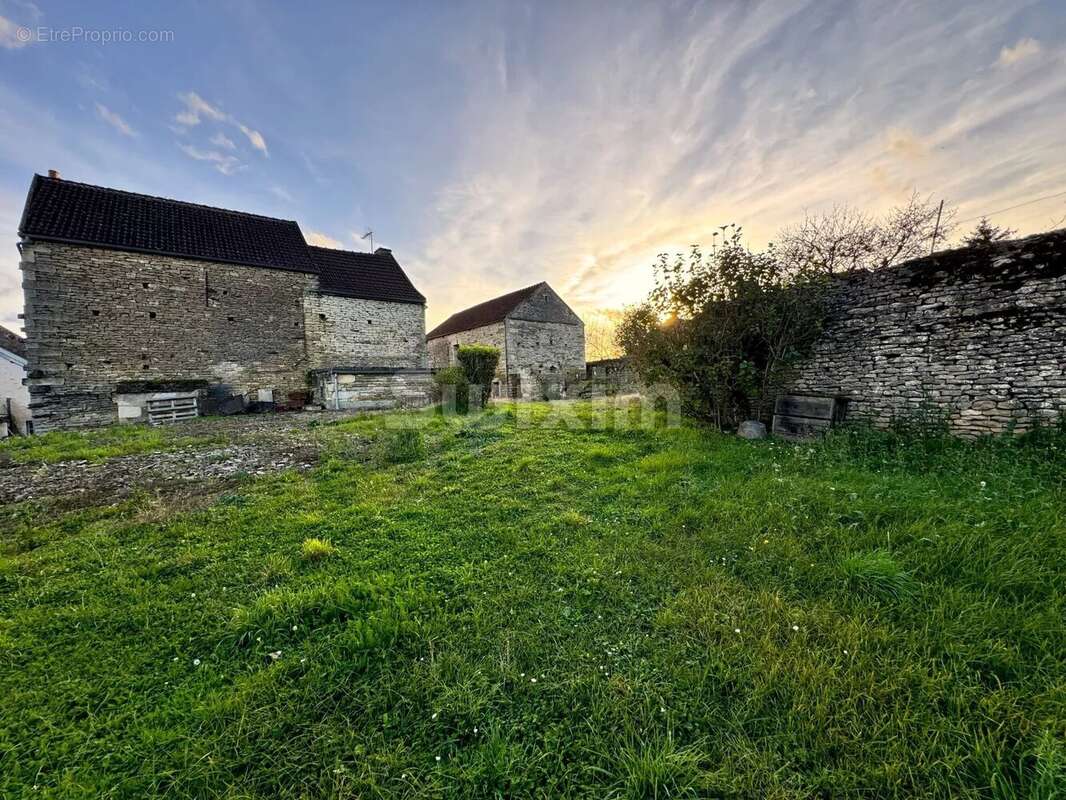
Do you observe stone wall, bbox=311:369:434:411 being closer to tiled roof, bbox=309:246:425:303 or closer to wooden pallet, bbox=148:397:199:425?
wooden pallet, bbox=148:397:199:425

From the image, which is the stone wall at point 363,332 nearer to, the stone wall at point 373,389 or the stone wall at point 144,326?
the stone wall at point 144,326

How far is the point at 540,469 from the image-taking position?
Result: 18.0 feet

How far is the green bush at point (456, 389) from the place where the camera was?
12484mm

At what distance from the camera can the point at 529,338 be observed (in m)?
23.3

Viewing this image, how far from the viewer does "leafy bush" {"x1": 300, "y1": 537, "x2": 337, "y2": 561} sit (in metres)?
3.08

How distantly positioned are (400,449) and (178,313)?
14.3 metres

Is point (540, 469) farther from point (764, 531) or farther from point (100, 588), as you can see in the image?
point (100, 588)

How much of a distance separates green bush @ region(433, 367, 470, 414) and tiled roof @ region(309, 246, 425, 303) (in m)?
8.38

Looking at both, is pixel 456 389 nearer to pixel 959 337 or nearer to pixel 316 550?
pixel 316 550

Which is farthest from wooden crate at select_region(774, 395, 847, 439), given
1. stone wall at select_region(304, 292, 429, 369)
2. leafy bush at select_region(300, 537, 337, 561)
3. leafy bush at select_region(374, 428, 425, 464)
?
stone wall at select_region(304, 292, 429, 369)

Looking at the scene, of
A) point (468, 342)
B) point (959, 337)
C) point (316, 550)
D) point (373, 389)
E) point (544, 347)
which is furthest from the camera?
point (468, 342)

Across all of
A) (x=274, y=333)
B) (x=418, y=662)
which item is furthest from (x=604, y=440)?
(x=274, y=333)

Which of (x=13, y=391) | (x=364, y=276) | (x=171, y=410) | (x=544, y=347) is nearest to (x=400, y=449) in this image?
(x=171, y=410)

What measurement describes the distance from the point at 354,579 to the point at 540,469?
10.2 ft
